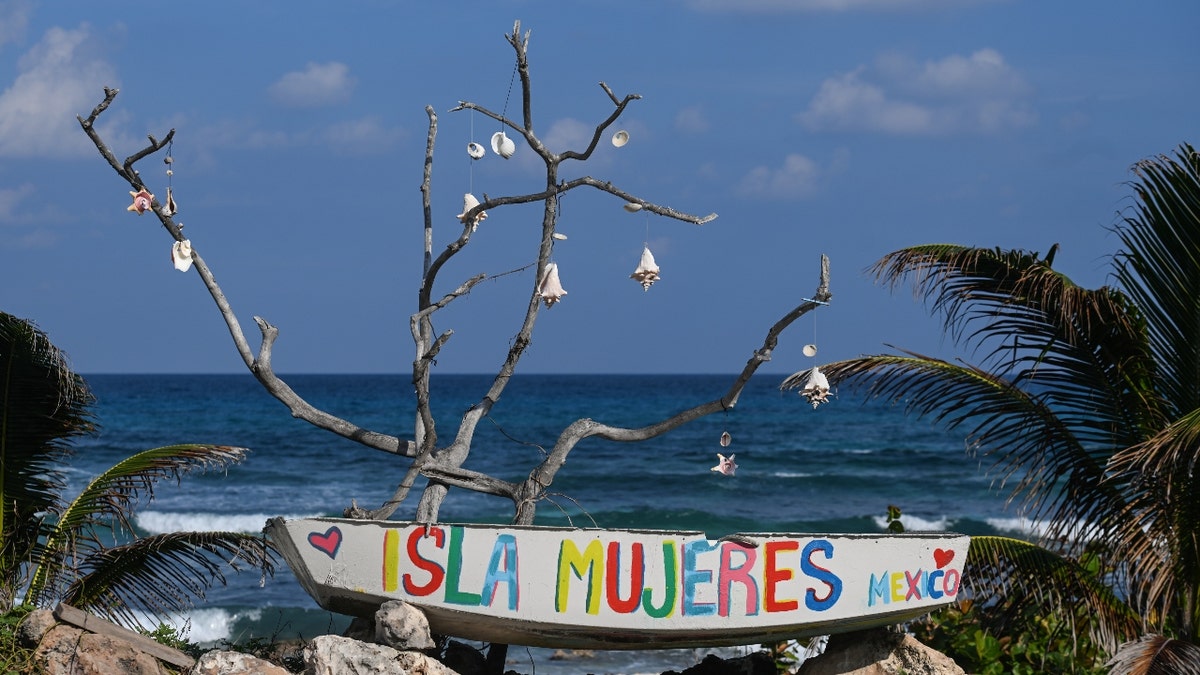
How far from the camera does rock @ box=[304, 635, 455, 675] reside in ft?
18.9

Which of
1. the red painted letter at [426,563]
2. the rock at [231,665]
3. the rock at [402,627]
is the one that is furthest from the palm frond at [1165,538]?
the rock at [231,665]

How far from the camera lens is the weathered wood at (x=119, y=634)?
6301 millimetres

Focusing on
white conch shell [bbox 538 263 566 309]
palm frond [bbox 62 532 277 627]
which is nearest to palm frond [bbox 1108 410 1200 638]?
white conch shell [bbox 538 263 566 309]

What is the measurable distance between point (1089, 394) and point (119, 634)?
18.4 ft

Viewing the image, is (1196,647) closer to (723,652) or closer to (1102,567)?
(1102,567)

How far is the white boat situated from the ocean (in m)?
2.60

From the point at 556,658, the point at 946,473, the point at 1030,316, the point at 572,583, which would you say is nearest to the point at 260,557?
the point at 572,583

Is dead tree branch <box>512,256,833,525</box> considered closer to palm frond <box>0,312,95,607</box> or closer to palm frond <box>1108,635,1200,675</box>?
palm frond <box>1108,635,1200,675</box>

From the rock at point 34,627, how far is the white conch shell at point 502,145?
331 centimetres

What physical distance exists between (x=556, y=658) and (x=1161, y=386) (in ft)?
17.3

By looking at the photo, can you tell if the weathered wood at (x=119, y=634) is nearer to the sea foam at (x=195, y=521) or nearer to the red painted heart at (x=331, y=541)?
the red painted heart at (x=331, y=541)

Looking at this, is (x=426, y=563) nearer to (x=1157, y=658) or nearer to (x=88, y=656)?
(x=88, y=656)

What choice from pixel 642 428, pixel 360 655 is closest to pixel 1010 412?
pixel 642 428

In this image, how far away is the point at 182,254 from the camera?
6.23 meters
